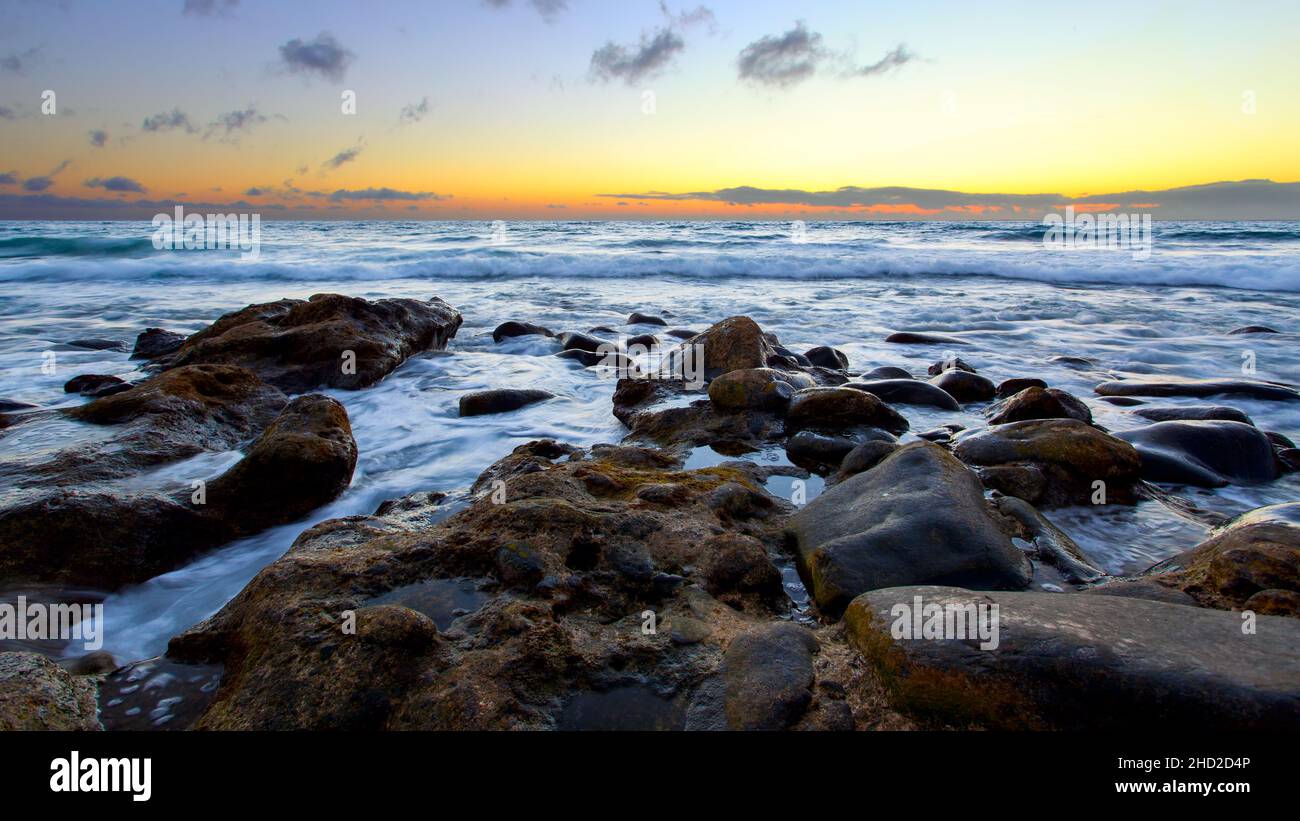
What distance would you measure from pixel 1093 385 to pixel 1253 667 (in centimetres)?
601

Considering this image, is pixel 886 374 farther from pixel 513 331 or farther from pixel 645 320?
pixel 513 331

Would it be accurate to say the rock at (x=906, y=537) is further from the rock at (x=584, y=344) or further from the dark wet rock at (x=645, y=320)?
the dark wet rock at (x=645, y=320)

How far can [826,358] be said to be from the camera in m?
7.66

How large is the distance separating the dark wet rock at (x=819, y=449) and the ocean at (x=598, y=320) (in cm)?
25

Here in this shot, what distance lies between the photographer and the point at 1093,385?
6.86 metres

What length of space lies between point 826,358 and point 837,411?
2914mm

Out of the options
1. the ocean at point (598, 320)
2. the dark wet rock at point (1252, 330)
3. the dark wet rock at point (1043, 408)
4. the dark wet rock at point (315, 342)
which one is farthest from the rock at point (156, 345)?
the dark wet rock at point (1252, 330)

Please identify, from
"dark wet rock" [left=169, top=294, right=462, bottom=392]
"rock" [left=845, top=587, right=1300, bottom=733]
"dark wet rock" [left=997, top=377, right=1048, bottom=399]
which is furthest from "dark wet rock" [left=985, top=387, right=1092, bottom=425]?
"dark wet rock" [left=169, top=294, right=462, bottom=392]

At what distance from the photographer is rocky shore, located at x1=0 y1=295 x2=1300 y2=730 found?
1.81 metres

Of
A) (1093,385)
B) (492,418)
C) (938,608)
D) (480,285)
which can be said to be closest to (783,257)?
(480,285)

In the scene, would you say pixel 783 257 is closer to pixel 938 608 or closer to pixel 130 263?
pixel 130 263

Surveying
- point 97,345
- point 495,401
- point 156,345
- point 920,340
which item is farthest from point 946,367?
point 97,345
